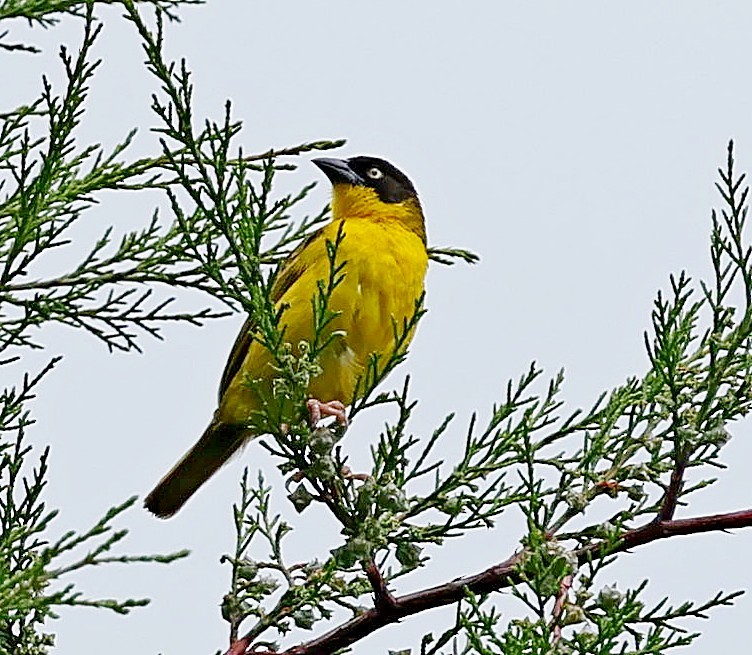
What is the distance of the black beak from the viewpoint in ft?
17.0

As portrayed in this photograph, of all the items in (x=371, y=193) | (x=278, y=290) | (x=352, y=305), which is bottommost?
(x=352, y=305)

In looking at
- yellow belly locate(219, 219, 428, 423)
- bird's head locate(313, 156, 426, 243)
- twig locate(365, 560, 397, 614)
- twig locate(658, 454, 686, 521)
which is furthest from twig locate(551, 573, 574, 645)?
bird's head locate(313, 156, 426, 243)

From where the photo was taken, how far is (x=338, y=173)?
5.19 m

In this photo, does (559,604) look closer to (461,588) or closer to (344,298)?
(461,588)

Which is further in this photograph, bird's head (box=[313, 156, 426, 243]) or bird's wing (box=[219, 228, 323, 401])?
bird's head (box=[313, 156, 426, 243])

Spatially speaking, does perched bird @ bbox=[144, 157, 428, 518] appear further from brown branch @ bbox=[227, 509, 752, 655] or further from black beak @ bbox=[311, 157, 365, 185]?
brown branch @ bbox=[227, 509, 752, 655]

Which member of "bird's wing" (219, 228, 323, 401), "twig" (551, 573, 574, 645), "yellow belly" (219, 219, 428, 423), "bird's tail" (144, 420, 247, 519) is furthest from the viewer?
"bird's tail" (144, 420, 247, 519)

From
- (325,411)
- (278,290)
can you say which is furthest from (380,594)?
(278,290)

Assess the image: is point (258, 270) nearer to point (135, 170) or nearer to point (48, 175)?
point (48, 175)

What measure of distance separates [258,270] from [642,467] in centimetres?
95

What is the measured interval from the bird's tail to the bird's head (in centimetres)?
94

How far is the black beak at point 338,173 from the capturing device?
519 centimetres

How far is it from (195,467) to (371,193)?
126 centimetres

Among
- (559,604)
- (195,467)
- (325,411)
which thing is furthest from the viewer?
(195,467)
